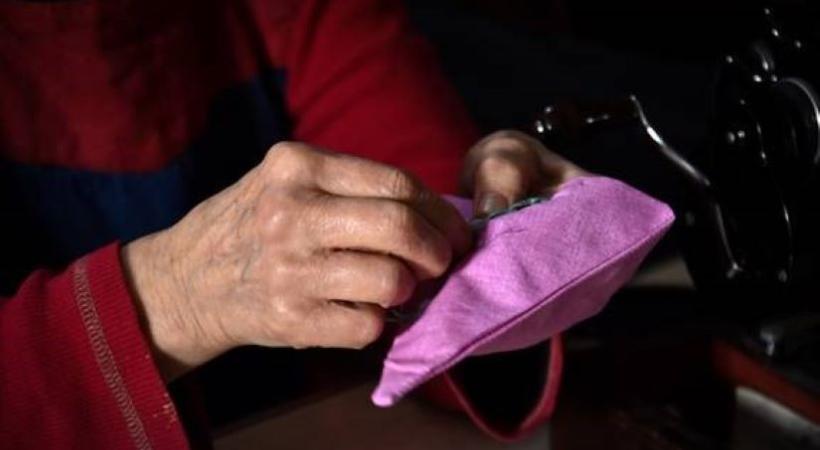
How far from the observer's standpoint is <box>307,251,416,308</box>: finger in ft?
1.54

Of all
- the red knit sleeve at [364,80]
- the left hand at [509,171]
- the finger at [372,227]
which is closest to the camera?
the finger at [372,227]

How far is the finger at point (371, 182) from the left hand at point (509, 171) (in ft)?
0.22

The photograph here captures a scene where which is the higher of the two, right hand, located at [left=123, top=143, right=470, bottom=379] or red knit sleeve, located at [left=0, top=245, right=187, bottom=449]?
right hand, located at [left=123, top=143, right=470, bottom=379]

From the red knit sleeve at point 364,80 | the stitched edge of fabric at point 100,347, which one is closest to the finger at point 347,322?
the stitched edge of fabric at point 100,347

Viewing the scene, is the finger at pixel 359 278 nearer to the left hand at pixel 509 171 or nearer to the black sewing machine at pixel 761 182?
the left hand at pixel 509 171

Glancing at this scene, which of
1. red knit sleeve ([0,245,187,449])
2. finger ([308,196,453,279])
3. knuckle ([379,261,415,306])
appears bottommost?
red knit sleeve ([0,245,187,449])

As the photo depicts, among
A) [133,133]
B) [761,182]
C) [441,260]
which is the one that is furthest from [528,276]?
[133,133]

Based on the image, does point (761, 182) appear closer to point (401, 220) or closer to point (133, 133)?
point (401, 220)

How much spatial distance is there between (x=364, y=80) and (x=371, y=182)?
36 cm

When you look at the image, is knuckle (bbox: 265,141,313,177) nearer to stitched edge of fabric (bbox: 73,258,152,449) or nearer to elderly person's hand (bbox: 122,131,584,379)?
elderly person's hand (bbox: 122,131,584,379)

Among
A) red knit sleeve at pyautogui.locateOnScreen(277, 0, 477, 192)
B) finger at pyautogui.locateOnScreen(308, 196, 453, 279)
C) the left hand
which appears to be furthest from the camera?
red knit sleeve at pyautogui.locateOnScreen(277, 0, 477, 192)

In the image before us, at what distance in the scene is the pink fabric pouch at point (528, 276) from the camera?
478 millimetres

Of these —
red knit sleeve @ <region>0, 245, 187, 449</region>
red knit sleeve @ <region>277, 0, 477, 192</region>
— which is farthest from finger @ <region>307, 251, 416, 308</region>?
red knit sleeve @ <region>277, 0, 477, 192</region>

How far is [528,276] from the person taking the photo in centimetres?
49
